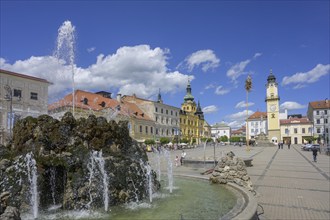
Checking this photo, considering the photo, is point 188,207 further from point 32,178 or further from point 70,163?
point 32,178

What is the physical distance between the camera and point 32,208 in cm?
736

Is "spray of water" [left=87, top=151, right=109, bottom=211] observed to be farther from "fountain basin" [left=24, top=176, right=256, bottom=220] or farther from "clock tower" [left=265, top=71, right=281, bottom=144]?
"clock tower" [left=265, top=71, right=281, bottom=144]

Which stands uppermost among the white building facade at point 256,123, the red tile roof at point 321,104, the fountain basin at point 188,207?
the red tile roof at point 321,104

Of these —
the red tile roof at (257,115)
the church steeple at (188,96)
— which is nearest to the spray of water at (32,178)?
the church steeple at (188,96)

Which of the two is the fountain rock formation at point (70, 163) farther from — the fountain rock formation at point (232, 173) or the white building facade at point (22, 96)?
the white building facade at point (22, 96)

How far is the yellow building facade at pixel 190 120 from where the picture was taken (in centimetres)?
9181

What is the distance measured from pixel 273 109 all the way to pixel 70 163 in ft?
334

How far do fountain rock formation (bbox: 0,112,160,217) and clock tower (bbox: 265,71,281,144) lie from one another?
99501mm

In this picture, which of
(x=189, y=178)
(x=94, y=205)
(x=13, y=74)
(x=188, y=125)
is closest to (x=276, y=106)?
(x=188, y=125)

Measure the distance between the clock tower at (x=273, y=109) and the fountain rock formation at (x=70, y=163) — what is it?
99.5 m

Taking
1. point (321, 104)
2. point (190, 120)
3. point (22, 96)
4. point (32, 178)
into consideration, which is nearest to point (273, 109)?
point (321, 104)

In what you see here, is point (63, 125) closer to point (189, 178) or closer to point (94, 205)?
point (94, 205)

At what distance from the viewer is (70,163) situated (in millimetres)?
7988

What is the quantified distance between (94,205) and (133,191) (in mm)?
1245
